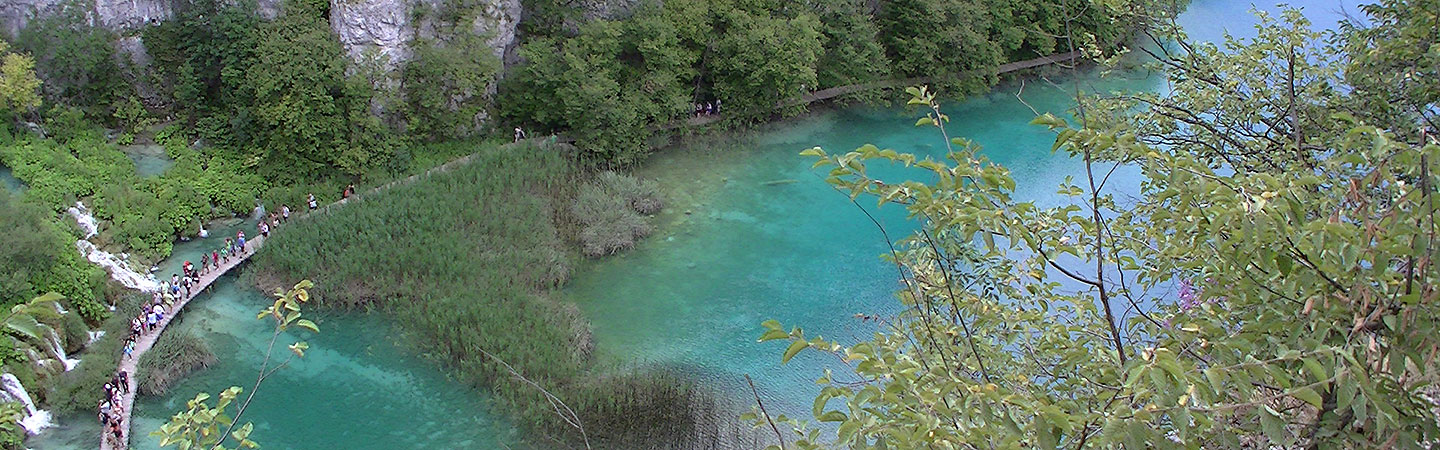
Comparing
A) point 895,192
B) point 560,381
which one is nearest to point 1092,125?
point 895,192

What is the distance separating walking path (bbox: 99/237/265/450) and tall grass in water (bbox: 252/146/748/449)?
0.50 meters

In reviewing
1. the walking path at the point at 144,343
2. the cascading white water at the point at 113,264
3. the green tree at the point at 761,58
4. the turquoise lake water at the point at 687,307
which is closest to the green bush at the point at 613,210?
the turquoise lake water at the point at 687,307

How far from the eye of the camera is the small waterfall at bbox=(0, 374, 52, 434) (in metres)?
12.8

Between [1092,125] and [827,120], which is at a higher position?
[827,120]

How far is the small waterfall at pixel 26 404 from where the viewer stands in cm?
1281

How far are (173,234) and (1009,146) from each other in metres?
16.8

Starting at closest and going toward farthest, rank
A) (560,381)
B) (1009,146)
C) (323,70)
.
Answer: (560,381) < (323,70) < (1009,146)

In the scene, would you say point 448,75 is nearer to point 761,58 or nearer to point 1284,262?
point 761,58

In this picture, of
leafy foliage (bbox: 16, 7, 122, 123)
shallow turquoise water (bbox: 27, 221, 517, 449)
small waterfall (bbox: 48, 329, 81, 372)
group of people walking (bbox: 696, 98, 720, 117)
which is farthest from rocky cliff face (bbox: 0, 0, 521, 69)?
small waterfall (bbox: 48, 329, 81, 372)

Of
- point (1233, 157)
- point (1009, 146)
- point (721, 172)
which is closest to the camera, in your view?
point (1233, 157)

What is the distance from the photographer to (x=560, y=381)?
47.0 feet

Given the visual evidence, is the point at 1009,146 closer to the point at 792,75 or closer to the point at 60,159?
the point at 792,75

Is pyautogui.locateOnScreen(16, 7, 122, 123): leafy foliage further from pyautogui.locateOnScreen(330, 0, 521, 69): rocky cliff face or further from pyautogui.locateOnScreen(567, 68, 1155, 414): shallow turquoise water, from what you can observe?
pyautogui.locateOnScreen(567, 68, 1155, 414): shallow turquoise water

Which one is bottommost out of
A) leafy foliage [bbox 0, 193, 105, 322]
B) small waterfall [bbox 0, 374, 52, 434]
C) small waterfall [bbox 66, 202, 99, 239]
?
small waterfall [bbox 0, 374, 52, 434]
